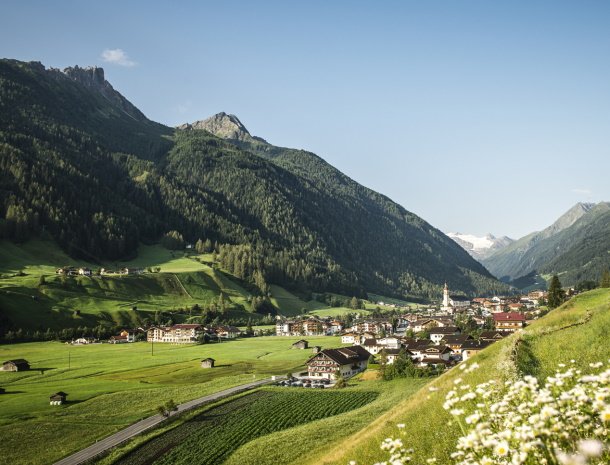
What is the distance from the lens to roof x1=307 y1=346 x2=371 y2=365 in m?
112

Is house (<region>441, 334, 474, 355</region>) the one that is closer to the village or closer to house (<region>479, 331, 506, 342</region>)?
the village

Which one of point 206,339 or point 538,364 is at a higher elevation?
point 538,364

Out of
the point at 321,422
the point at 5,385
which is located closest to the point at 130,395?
the point at 5,385

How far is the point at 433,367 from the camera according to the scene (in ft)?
331

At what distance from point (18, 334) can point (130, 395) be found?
8746 cm

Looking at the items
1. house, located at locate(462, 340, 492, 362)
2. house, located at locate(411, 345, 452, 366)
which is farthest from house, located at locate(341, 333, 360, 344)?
house, located at locate(462, 340, 492, 362)

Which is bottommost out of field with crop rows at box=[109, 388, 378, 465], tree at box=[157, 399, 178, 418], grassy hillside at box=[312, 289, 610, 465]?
field with crop rows at box=[109, 388, 378, 465]

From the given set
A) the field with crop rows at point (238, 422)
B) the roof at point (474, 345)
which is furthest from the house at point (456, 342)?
the field with crop rows at point (238, 422)

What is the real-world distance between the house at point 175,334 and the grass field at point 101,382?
42.1 ft

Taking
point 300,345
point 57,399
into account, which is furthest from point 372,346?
point 57,399

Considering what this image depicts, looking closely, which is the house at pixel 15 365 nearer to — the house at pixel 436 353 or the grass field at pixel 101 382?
the grass field at pixel 101 382

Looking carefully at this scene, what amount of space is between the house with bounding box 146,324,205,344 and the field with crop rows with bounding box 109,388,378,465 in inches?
3880

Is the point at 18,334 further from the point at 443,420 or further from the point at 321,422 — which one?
the point at 443,420

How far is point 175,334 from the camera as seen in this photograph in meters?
179
